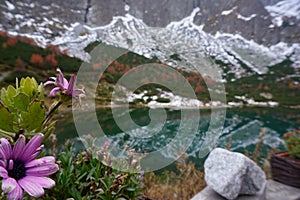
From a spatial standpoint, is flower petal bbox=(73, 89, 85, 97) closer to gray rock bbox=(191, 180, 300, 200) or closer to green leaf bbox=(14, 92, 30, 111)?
green leaf bbox=(14, 92, 30, 111)

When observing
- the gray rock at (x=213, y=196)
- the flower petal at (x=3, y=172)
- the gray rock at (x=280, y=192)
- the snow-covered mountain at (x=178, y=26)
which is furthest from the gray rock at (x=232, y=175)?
the snow-covered mountain at (x=178, y=26)

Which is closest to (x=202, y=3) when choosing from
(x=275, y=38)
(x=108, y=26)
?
(x=275, y=38)

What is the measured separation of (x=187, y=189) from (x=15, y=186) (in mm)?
1908

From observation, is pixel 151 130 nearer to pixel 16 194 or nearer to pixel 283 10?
pixel 16 194

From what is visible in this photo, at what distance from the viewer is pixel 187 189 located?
2016 millimetres

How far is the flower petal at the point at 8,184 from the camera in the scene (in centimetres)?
26

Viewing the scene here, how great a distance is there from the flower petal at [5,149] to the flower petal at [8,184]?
32 mm

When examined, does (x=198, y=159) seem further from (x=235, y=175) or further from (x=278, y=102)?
(x=278, y=102)

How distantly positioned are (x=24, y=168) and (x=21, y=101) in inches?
4.0

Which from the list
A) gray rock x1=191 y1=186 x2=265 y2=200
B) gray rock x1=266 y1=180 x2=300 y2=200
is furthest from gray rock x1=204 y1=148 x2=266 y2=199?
gray rock x1=266 y1=180 x2=300 y2=200

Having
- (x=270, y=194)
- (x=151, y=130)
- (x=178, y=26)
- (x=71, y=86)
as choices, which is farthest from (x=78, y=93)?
(x=178, y=26)

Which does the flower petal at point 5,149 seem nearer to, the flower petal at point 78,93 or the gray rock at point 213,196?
the flower petal at point 78,93

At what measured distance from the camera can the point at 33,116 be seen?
34cm

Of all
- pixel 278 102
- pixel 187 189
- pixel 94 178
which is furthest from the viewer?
pixel 278 102
